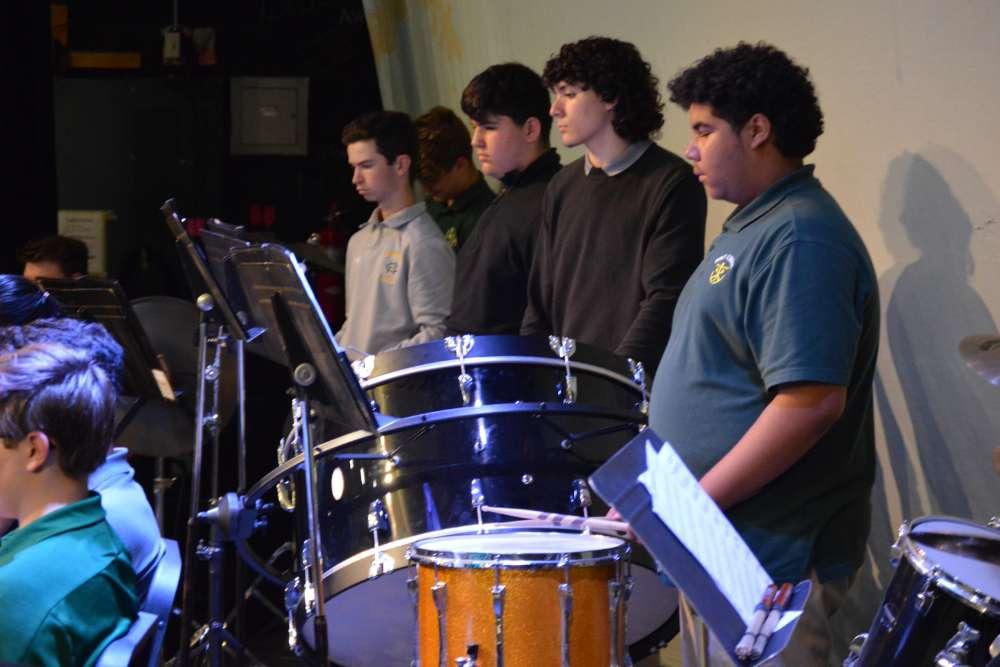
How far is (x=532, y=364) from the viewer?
3074mm

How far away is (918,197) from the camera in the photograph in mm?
3414

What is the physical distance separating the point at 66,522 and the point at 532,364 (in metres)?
1.14

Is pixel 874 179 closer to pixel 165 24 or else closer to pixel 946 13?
pixel 946 13

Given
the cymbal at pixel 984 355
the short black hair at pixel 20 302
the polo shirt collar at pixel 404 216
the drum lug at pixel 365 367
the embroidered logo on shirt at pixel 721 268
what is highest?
the polo shirt collar at pixel 404 216

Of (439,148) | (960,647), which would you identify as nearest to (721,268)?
(960,647)

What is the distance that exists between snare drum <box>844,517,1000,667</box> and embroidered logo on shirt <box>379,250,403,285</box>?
2.47m

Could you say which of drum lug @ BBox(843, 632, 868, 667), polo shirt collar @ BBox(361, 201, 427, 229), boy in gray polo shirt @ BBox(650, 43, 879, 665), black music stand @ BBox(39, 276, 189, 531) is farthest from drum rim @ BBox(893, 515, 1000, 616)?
polo shirt collar @ BBox(361, 201, 427, 229)

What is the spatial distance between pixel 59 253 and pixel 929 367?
3.37 m

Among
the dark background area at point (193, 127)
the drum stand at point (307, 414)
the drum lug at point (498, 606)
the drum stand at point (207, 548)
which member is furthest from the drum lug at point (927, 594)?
the dark background area at point (193, 127)

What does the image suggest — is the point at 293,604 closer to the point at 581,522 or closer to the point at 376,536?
the point at 376,536

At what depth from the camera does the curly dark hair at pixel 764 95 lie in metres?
2.76

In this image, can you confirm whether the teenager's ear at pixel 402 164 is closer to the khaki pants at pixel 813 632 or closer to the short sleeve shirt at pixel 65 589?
the khaki pants at pixel 813 632

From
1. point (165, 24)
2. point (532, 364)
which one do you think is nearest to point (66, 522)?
point (532, 364)

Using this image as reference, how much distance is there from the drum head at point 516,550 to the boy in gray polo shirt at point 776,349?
0.76 feet
